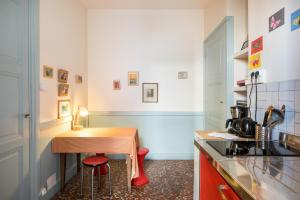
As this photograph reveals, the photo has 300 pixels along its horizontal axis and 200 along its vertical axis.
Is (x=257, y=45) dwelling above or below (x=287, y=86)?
above

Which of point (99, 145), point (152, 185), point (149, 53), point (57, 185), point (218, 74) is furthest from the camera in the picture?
point (149, 53)

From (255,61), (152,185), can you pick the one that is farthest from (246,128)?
(152,185)

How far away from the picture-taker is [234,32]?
229 centimetres

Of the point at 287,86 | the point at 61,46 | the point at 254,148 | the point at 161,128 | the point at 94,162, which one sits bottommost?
the point at 94,162

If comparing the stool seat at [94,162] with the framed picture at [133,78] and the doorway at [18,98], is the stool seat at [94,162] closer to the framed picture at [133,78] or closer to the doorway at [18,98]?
the doorway at [18,98]

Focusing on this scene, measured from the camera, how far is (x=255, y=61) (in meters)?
1.65

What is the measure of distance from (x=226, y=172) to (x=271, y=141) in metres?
0.79

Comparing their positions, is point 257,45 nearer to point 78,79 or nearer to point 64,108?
point 64,108

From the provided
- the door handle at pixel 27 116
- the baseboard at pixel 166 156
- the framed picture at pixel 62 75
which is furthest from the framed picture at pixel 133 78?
the door handle at pixel 27 116

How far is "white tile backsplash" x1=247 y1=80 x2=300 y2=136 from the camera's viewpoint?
121 cm

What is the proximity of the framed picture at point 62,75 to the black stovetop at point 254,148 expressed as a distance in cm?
208

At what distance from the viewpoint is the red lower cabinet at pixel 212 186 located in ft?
2.81

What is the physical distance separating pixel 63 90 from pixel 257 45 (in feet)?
7.86

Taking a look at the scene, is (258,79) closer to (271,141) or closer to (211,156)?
(271,141)
